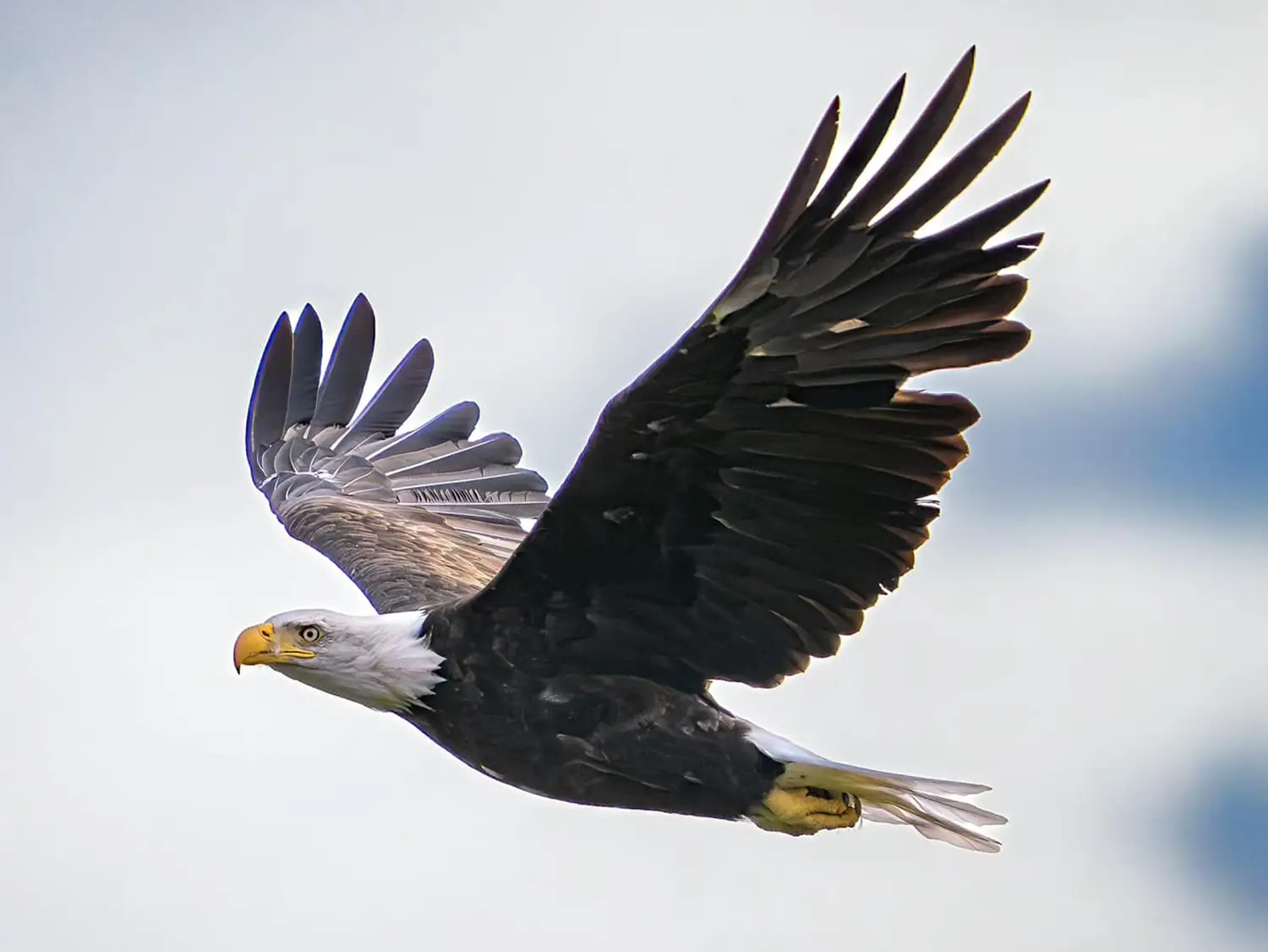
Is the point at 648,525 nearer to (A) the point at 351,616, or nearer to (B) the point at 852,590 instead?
(B) the point at 852,590

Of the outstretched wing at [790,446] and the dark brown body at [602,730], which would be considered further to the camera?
the dark brown body at [602,730]

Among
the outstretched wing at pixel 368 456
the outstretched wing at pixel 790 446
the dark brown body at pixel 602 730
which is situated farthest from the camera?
the outstretched wing at pixel 368 456

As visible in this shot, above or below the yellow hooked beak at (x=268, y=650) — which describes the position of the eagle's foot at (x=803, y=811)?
below

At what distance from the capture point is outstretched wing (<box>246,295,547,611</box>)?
33.8ft

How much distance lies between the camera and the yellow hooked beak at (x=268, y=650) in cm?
766

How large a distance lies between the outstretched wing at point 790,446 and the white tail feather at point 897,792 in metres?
0.28

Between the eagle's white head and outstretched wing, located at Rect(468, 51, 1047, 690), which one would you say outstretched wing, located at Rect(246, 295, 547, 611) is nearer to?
the eagle's white head

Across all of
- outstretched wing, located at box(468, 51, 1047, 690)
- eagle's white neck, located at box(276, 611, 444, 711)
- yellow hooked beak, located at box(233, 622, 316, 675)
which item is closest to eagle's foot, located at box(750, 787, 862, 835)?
outstretched wing, located at box(468, 51, 1047, 690)

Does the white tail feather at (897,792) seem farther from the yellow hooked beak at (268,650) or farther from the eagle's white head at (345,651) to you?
the yellow hooked beak at (268,650)

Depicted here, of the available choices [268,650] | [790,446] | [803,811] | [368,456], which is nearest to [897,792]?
[803,811]

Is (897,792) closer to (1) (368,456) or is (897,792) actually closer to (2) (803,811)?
(2) (803,811)

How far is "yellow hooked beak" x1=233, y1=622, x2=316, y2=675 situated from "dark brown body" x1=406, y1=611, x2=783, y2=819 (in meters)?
0.54

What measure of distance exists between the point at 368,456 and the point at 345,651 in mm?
3536

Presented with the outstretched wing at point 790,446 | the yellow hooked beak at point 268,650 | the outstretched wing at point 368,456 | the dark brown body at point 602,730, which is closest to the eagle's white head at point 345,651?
the yellow hooked beak at point 268,650
